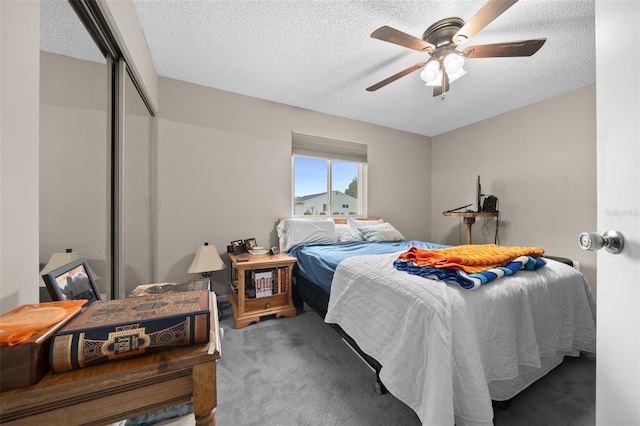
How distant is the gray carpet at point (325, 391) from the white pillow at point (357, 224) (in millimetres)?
1539

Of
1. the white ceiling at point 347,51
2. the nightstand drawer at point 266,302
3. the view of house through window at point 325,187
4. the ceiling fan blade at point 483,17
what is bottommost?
the nightstand drawer at point 266,302

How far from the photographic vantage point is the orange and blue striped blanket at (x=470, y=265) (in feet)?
4.13

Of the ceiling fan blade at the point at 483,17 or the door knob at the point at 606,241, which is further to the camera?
the ceiling fan blade at the point at 483,17

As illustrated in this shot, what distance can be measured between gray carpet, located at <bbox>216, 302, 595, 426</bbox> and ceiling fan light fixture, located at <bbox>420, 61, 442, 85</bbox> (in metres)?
2.22

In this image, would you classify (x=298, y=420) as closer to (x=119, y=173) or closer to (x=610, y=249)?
(x=610, y=249)

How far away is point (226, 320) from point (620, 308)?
2.54 m

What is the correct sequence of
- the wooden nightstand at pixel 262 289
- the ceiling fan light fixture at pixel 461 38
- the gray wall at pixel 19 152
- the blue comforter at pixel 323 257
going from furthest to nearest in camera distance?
the wooden nightstand at pixel 262 289
the blue comforter at pixel 323 257
the ceiling fan light fixture at pixel 461 38
the gray wall at pixel 19 152

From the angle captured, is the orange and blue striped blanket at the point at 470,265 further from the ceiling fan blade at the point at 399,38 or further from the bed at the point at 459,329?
the ceiling fan blade at the point at 399,38

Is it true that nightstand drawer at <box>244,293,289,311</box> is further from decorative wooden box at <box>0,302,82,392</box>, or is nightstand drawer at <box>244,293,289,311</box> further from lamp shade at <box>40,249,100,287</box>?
decorative wooden box at <box>0,302,82,392</box>

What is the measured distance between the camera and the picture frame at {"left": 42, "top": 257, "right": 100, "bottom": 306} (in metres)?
0.70

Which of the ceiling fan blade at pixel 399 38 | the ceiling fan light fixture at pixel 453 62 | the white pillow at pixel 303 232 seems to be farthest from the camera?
the white pillow at pixel 303 232

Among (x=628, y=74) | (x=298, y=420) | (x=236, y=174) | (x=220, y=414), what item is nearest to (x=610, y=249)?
(x=628, y=74)

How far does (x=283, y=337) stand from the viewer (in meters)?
2.01

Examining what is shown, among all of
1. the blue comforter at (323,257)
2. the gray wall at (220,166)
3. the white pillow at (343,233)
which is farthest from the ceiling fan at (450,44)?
the white pillow at (343,233)
